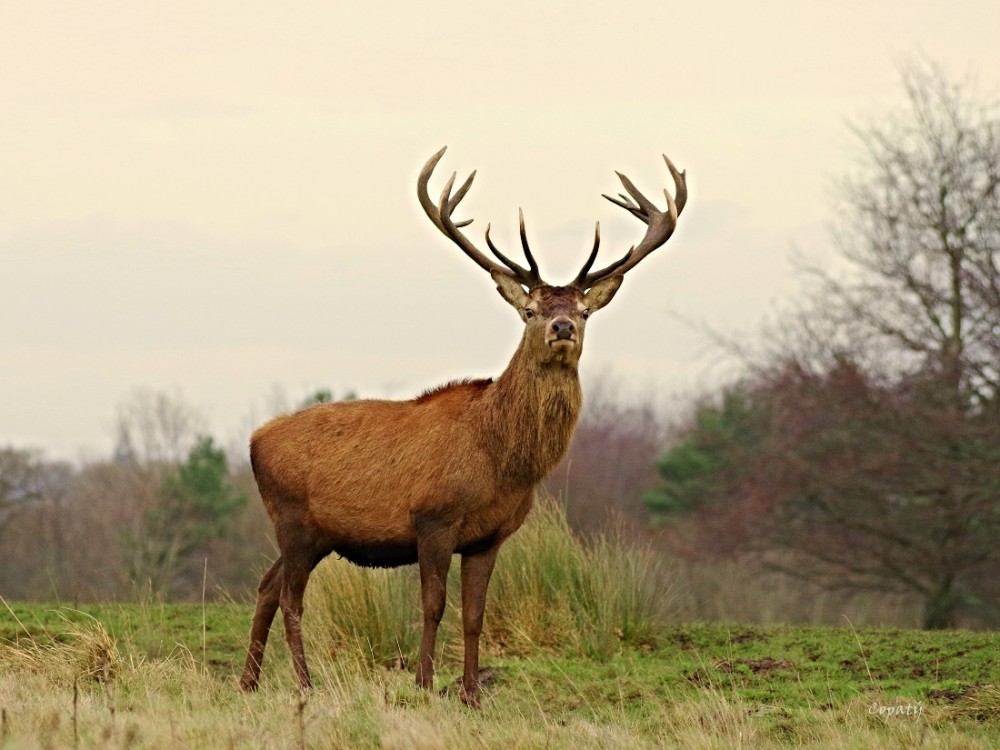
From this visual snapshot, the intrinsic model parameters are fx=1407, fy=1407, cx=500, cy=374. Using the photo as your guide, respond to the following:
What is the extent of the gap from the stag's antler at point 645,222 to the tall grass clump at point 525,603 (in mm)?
2861

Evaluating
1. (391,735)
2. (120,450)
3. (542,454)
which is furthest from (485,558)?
(120,450)

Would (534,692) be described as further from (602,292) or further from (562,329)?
(602,292)

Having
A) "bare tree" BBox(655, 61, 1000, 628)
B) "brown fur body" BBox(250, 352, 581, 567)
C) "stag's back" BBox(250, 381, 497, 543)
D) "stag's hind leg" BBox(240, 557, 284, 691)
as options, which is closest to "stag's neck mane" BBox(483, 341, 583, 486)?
"brown fur body" BBox(250, 352, 581, 567)

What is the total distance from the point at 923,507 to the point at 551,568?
38.2 ft

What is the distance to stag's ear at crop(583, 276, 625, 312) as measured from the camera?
8492mm

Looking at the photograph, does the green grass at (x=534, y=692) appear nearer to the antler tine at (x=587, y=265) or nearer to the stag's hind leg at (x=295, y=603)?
the stag's hind leg at (x=295, y=603)

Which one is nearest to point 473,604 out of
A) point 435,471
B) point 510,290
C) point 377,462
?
point 435,471

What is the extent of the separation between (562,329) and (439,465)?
112 cm

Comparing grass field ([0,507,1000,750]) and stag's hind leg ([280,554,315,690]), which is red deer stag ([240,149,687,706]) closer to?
stag's hind leg ([280,554,315,690])

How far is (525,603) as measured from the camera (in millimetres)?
10844

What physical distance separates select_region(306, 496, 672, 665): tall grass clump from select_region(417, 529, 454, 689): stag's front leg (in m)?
1.86

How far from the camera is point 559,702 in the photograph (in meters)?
8.73

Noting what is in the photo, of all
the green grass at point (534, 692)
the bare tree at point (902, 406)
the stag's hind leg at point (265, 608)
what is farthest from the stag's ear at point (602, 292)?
A: the bare tree at point (902, 406)

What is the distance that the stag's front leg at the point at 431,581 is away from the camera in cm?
807
